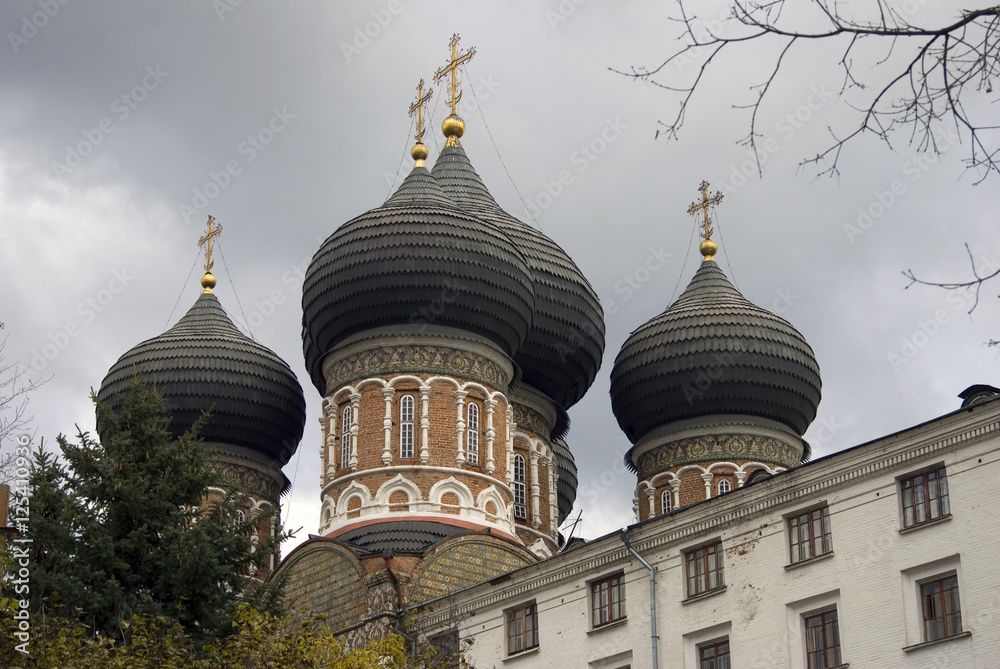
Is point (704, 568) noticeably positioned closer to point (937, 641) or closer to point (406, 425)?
point (937, 641)

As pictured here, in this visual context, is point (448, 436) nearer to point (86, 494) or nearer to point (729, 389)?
point (729, 389)

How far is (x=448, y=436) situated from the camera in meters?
25.0

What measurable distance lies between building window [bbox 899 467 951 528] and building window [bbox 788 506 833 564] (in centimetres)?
92

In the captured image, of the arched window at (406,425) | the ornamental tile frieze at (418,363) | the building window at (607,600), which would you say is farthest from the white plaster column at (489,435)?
the building window at (607,600)

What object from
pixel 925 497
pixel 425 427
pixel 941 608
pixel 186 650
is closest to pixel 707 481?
pixel 425 427

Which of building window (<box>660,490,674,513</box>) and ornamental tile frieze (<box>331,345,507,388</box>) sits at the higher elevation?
ornamental tile frieze (<box>331,345,507,388</box>)

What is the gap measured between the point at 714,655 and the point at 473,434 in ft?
27.7

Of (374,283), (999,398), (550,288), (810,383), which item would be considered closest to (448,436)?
(374,283)

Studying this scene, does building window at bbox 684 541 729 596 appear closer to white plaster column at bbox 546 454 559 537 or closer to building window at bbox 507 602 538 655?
building window at bbox 507 602 538 655

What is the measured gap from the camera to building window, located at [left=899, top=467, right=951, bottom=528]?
16.2m

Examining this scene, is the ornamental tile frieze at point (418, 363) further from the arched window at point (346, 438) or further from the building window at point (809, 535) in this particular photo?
the building window at point (809, 535)

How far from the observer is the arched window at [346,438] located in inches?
998

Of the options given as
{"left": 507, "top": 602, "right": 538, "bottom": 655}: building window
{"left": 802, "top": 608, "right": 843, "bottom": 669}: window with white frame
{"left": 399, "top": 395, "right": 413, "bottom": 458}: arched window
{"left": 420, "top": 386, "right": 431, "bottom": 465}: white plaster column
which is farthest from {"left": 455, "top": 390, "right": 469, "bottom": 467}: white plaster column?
{"left": 802, "top": 608, "right": 843, "bottom": 669}: window with white frame

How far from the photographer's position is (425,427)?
81.6 ft
